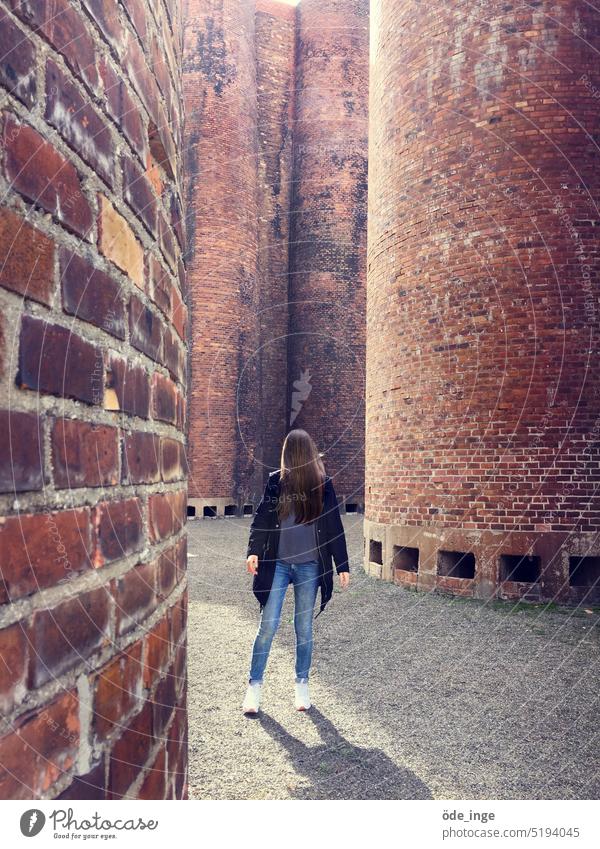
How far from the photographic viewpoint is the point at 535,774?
11.1ft

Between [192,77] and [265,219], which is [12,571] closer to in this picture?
[192,77]

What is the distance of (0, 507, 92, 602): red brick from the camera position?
653mm

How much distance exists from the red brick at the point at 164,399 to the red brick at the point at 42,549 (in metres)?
0.40

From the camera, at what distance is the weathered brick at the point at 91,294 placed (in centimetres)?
79

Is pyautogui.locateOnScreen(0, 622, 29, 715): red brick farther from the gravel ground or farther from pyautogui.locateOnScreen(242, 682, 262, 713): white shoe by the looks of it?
pyautogui.locateOnScreen(242, 682, 262, 713): white shoe

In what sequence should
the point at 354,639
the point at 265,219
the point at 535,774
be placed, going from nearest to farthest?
the point at 535,774, the point at 354,639, the point at 265,219

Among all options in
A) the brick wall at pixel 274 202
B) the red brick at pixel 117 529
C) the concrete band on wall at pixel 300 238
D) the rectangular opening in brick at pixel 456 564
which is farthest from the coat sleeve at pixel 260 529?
the brick wall at pixel 274 202

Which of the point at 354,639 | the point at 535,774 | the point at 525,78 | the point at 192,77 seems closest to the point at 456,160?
the point at 525,78

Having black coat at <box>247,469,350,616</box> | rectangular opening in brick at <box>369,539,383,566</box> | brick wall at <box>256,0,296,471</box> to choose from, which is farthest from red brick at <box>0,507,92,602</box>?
brick wall at <box>256,0,296,471</box>

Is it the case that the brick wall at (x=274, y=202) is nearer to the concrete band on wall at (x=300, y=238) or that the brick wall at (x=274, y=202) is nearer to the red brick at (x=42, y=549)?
the concrete band on wall at (x=300, y=238)

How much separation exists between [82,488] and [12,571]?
0.60 feet

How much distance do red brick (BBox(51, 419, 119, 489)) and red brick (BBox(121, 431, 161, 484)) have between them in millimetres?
47

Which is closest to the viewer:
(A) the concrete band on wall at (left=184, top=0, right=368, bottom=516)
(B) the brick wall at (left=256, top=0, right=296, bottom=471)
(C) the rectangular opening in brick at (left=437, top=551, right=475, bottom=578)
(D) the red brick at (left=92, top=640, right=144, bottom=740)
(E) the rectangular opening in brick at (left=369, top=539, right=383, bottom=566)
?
(D) the red brick at (left=92, top=640, right=144, bottom=740)

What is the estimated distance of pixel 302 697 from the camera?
424 cm
